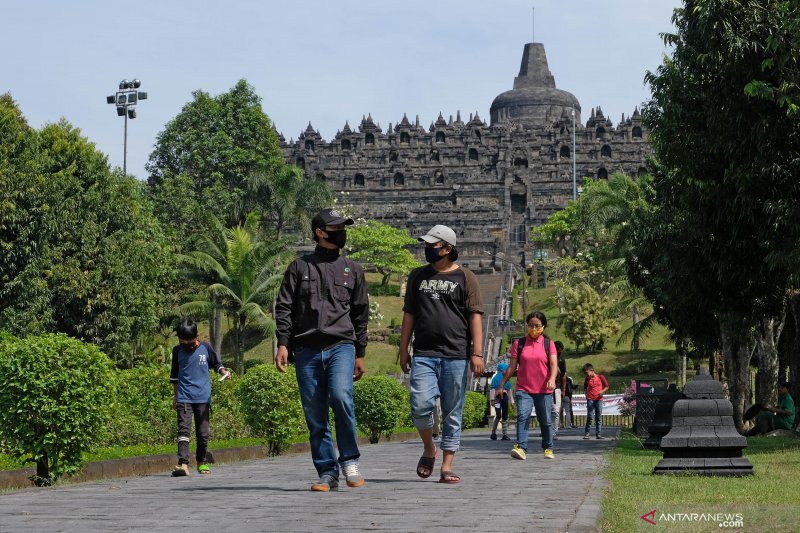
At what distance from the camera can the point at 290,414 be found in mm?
16609

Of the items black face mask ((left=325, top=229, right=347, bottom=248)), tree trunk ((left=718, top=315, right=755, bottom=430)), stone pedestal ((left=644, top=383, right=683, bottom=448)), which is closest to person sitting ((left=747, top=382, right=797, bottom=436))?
tree trunk ((left=718, top=315, right=755, bottom=430))

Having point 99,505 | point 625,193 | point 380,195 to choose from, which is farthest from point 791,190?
point 380,195

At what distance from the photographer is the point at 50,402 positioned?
436 inches

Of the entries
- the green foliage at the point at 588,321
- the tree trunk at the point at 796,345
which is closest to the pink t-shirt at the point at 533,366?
the tree trunk at the point at 796,345

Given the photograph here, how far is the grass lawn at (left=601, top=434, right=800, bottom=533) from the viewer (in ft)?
23.3

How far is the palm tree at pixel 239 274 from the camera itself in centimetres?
3997

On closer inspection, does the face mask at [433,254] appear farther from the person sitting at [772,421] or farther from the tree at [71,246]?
the tree at [71,246]

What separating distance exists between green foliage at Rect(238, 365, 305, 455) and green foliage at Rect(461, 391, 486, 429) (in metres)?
14.3

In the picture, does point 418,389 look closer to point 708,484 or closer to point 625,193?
point 708,484

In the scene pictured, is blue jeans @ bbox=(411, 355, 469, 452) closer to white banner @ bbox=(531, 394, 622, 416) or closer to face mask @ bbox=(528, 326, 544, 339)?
face mask @ bbox=(528, 326, 544, 339)

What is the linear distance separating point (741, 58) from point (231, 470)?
9.71 metres

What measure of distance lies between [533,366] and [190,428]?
160 inches

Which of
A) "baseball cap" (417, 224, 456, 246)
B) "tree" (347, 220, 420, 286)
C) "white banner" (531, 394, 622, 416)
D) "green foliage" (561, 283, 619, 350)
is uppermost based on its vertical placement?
"tree" (347, 220, 420, 286)

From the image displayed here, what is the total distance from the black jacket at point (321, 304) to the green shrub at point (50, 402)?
9.56 feet
